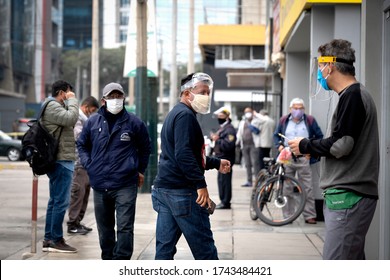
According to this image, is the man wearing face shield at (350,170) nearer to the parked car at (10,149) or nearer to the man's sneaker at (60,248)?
the man's sneaker at (60,248)

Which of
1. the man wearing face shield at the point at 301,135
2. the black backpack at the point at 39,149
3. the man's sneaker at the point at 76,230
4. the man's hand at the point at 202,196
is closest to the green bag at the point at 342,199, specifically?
the man's hand at the point at 202,196

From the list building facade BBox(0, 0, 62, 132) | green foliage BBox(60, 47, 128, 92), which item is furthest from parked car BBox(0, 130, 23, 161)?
green foliage BBox(60, 47, 128, 92)

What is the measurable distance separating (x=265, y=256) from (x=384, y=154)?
2.16 meters

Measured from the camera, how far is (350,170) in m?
5.21

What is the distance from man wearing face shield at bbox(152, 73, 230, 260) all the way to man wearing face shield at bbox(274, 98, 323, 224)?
213 inches

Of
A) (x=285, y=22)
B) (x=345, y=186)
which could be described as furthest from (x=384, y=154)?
(x=285, y=22)

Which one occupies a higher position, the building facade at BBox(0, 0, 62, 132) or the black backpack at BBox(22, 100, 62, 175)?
the building facade at BBox(0, 0, 62, 132)

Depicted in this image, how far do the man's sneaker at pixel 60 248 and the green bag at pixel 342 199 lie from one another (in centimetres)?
436

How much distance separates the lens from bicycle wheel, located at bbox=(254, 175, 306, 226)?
1138cm

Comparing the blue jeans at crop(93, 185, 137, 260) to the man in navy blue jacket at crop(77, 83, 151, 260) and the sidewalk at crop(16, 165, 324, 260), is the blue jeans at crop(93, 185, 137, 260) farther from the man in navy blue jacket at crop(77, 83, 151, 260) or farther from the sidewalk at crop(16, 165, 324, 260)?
the sidewalk at crop(16, 165, 324, 260)

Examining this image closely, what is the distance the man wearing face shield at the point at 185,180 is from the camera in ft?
19.8

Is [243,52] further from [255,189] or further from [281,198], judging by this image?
[281,198]
